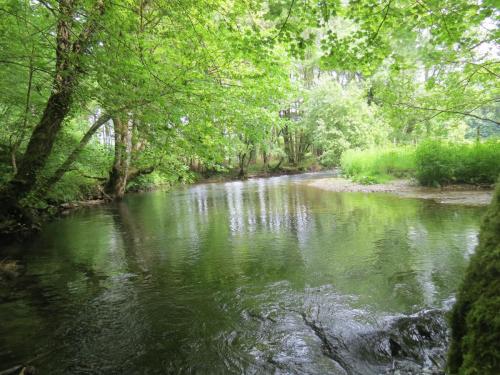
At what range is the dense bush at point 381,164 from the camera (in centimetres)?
1880

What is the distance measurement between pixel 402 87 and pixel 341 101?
2300 cm

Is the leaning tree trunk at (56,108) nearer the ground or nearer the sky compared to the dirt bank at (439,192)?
nearer the sky

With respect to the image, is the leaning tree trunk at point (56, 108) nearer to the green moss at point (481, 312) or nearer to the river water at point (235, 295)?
the river water at point (235, 295)

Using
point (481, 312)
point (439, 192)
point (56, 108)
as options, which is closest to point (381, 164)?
point (439, 192)

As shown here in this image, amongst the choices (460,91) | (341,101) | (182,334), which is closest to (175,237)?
(182,334)

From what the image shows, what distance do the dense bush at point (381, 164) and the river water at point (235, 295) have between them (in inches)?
374

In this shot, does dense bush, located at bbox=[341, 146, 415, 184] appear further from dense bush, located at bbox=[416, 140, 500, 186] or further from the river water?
the river water

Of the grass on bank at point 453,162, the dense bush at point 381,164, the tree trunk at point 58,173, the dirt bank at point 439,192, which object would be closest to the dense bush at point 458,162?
the grass on bank at point 453,162

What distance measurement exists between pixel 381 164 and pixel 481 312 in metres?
20.7

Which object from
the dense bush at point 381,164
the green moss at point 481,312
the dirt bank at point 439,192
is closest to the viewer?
the green moss at point 481,312

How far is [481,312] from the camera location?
143cm

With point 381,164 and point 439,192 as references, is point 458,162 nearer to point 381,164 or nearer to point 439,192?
point 439,192

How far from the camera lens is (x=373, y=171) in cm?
2114

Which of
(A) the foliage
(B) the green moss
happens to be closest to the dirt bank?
(B) the green moss
